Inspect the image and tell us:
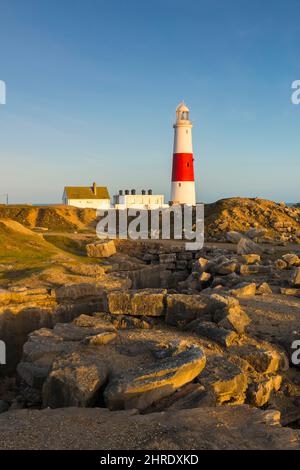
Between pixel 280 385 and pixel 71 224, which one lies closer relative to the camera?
pixel 280 385

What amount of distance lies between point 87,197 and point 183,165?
2374 centimetres

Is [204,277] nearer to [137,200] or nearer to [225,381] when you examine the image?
[225,381]

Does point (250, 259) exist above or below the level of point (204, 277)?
above

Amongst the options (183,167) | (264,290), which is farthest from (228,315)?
(183,167)

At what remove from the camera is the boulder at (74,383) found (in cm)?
776

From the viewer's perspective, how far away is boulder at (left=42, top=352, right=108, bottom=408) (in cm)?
776

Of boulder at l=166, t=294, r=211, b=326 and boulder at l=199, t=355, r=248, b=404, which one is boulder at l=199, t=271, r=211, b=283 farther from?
boulder at l=199, t=355, r=248, b=404

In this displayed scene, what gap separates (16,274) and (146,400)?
522 inches

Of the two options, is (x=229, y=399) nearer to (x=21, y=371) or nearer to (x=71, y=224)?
(x=21, y=371)

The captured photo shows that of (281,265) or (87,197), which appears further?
(87,197)

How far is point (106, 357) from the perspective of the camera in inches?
369

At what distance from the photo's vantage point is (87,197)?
201 ft
